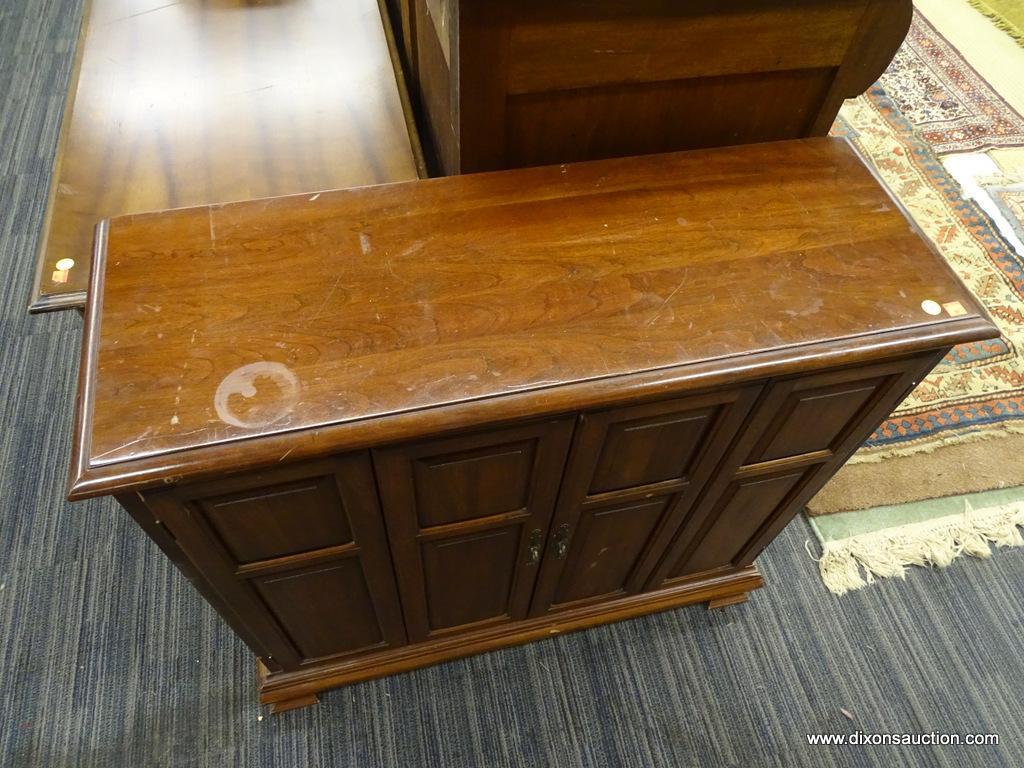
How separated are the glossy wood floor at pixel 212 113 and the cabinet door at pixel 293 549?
38 centimetres

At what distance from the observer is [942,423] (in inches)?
60.3

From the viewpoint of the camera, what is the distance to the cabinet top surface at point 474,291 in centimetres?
58

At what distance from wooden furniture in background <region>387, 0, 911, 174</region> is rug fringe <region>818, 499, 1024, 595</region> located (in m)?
0.88

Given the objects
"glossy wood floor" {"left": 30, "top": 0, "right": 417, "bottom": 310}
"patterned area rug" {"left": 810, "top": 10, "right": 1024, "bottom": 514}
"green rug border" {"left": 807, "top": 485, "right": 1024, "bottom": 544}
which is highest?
"glossy wood floor" {"left": 30, "top": 0, "right": 417, "bottom": 310}

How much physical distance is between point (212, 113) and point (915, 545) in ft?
5.13

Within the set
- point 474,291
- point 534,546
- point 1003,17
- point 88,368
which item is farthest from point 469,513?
point 1003,17

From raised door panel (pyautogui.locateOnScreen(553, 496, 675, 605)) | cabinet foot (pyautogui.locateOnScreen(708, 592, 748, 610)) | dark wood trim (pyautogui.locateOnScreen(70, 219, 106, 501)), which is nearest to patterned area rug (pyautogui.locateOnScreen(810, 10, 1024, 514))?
cabinet foot (pyautogui.locateOnScreen(708, 592, 748, 610))

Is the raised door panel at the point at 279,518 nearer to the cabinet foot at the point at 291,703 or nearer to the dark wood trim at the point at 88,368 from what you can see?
the dark wood trim at the point at 88,368

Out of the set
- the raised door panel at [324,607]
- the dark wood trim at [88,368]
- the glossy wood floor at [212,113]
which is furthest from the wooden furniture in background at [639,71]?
the raised door panel at [324,607]

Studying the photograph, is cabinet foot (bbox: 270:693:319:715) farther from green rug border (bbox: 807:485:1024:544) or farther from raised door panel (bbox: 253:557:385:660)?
green rug border (bbox: 807:485:1024:544)

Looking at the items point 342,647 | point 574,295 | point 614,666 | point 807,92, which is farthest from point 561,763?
point 807,92

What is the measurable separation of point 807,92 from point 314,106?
76cm

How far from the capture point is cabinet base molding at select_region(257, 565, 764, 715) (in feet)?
3.57

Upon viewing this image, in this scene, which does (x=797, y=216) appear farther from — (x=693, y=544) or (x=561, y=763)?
(x=561, y=763)
